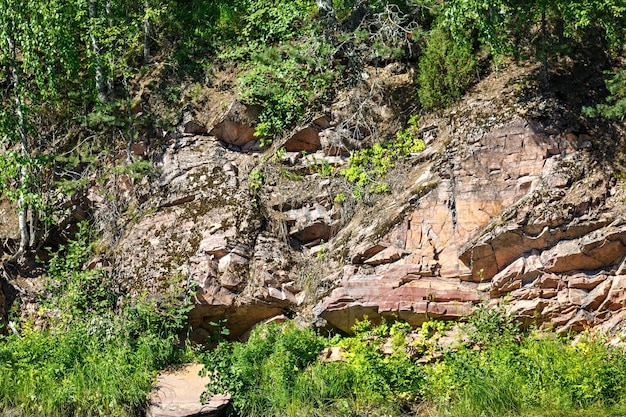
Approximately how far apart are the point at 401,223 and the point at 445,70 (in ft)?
8.39

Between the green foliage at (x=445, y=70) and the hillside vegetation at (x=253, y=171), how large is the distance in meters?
0.03

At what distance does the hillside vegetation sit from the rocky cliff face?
0.79ft

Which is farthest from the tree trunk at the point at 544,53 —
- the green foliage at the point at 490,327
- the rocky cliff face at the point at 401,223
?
the green foliage at the point at 490,327

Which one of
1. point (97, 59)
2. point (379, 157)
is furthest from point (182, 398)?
point (97, 59)

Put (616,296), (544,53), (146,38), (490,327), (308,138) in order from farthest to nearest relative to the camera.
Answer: (146,38)
(308,138)
(544,53)
(490,327)
(616,296)

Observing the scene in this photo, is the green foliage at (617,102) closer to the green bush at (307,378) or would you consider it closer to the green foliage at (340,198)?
the green foliage at (340,198)

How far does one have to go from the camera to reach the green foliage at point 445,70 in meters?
9.63

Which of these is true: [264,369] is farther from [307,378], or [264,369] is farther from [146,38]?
[146,38]

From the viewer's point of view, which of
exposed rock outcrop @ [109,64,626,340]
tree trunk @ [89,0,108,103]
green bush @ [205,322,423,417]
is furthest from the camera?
tree trunk @ [89,0,108,103]

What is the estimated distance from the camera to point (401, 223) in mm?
8617

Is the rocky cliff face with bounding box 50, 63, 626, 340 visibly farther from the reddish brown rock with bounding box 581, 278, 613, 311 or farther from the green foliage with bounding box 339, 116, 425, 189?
the green foliage with bounding box 339, 116, 425, 189

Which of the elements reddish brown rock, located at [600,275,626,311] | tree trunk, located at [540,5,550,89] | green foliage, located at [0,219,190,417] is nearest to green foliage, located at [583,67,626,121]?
tree trunk, located at [540,5,550,89]

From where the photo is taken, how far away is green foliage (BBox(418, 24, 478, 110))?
963cm

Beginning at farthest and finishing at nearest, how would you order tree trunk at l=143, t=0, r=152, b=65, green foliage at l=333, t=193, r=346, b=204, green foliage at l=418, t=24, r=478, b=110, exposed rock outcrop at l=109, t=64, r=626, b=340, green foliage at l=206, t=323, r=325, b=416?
tree trunk at l=143, t=0, r=152, b=65 → green foliage at l=418, t=24, r=478, b=110 → green foliage at l=333, t=193, r=346, b=204 → exposed rock outcrop at l=109, t=64, r=626, b=340 → green foliage at l=206, t=323, r=325, b=416
